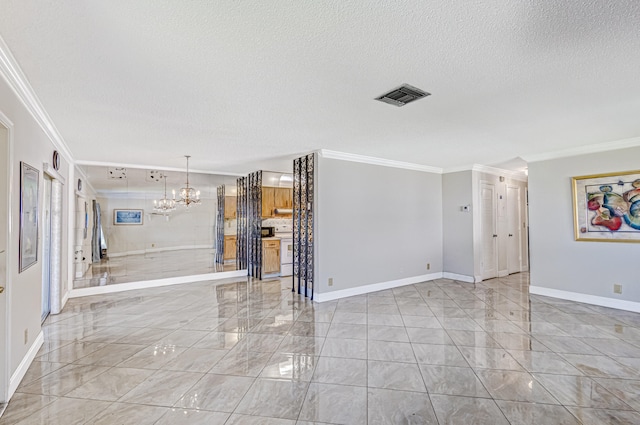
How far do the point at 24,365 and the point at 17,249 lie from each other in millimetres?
1023

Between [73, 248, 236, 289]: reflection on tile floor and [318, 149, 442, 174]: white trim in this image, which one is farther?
[73, 248, 236, 289]: reflection on tile floor

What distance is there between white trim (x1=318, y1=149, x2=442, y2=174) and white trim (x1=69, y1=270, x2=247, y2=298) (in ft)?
12.0

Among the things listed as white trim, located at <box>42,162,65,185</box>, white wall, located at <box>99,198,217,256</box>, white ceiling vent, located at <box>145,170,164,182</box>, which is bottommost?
white wall, located at <box>99,198,217,256</box>

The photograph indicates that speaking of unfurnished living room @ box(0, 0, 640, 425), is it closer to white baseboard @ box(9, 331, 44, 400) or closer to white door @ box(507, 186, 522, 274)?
white baseboard @ box(9, 331, 44, 400)

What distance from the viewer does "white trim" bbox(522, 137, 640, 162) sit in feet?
13.8

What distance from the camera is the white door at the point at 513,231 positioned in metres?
6.93

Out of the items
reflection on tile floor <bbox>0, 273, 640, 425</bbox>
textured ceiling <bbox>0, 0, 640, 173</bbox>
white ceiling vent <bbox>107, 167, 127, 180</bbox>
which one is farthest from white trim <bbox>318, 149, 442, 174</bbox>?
white ceiling vent <bbox>107, 167, 127, 180</bbox>

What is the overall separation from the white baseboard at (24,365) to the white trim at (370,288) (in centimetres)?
327

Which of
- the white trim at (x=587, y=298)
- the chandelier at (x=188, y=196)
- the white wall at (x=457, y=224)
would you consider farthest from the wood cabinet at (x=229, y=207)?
the white trim at (x=587, y=298)

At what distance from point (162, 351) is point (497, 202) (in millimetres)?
6632

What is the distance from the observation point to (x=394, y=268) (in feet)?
19.1

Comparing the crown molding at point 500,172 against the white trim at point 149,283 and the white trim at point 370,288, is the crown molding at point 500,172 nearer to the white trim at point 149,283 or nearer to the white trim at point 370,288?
the white trim at point 370,288

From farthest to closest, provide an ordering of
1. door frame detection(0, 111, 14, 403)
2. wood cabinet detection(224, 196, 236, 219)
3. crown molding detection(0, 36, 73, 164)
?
wood cabinet detection(224, 196, 236, 219), door frame detection(0, 111, 14, 403), crown molding detection(0, 36, 73, 164)

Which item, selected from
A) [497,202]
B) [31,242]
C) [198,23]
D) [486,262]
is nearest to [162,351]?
[31,242]
